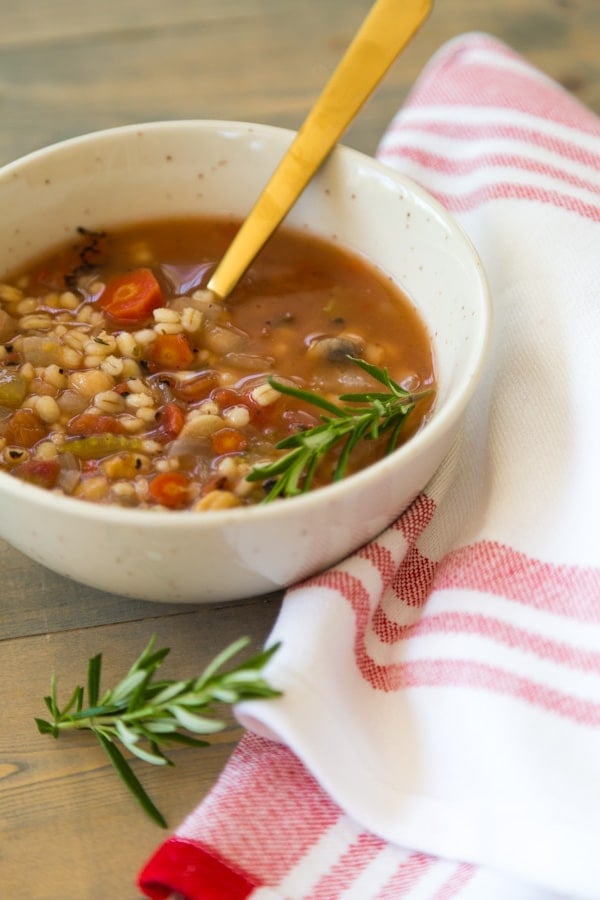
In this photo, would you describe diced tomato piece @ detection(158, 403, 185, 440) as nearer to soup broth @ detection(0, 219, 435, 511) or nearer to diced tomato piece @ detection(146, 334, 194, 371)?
soup broth @ detection(0, 219, 435, 511)

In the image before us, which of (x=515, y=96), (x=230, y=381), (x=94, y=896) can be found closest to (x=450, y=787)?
(x=94, y=896)

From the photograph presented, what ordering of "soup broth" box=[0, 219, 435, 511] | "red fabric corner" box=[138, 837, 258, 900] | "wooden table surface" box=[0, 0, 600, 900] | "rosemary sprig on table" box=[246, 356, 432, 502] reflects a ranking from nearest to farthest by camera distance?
"red fabric corner" box=[138, 837, 258, 900]
"wooden table surface" box=[0, 0, 600, 900]
"rosemary sprig on table" box=[246, 356, 432, 502]
"soup broth" box=[0, 219, 435, 511]

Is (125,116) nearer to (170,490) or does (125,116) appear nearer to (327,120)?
(327,120)

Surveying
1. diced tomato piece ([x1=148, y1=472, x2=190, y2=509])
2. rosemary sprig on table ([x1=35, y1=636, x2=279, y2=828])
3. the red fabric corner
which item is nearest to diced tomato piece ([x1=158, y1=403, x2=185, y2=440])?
diced tomato piece ([x1=148, y1=472, x2=190, y2=509])

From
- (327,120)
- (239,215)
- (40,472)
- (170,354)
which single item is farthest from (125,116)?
(40,472)

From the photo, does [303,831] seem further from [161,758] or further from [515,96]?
[515,96]

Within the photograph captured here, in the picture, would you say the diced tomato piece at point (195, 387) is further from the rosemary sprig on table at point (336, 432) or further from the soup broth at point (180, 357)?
the rosemary sprig on table at point (336, 432)

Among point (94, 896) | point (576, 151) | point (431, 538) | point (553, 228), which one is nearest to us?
point (94, 896)
